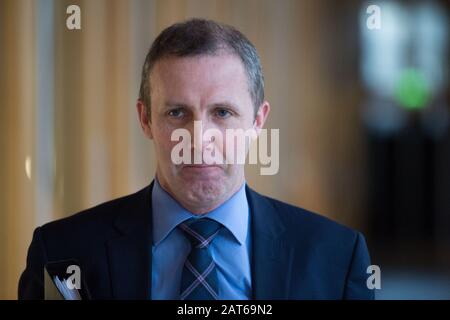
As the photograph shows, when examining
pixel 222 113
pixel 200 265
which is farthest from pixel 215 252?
pixel 222 113

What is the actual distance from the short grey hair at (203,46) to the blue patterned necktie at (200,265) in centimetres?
25

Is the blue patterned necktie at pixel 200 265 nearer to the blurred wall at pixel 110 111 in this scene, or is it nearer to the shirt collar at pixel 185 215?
the shirt collar at pixel 185 215

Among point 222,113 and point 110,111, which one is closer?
point 222,113

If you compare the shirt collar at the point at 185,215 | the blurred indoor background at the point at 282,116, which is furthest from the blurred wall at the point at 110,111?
the shirt collar at the point at 185,215

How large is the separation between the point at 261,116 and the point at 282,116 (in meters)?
0.08

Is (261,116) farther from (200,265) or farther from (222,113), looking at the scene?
(200,265)

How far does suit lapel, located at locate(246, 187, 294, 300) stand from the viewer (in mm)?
1025

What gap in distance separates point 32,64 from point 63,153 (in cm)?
20

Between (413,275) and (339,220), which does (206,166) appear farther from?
(413,275)

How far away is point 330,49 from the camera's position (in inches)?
46.7

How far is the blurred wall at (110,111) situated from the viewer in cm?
116

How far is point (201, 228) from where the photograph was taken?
1.04 meters

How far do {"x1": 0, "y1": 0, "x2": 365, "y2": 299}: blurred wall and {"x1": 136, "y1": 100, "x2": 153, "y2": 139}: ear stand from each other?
0.06 metres
